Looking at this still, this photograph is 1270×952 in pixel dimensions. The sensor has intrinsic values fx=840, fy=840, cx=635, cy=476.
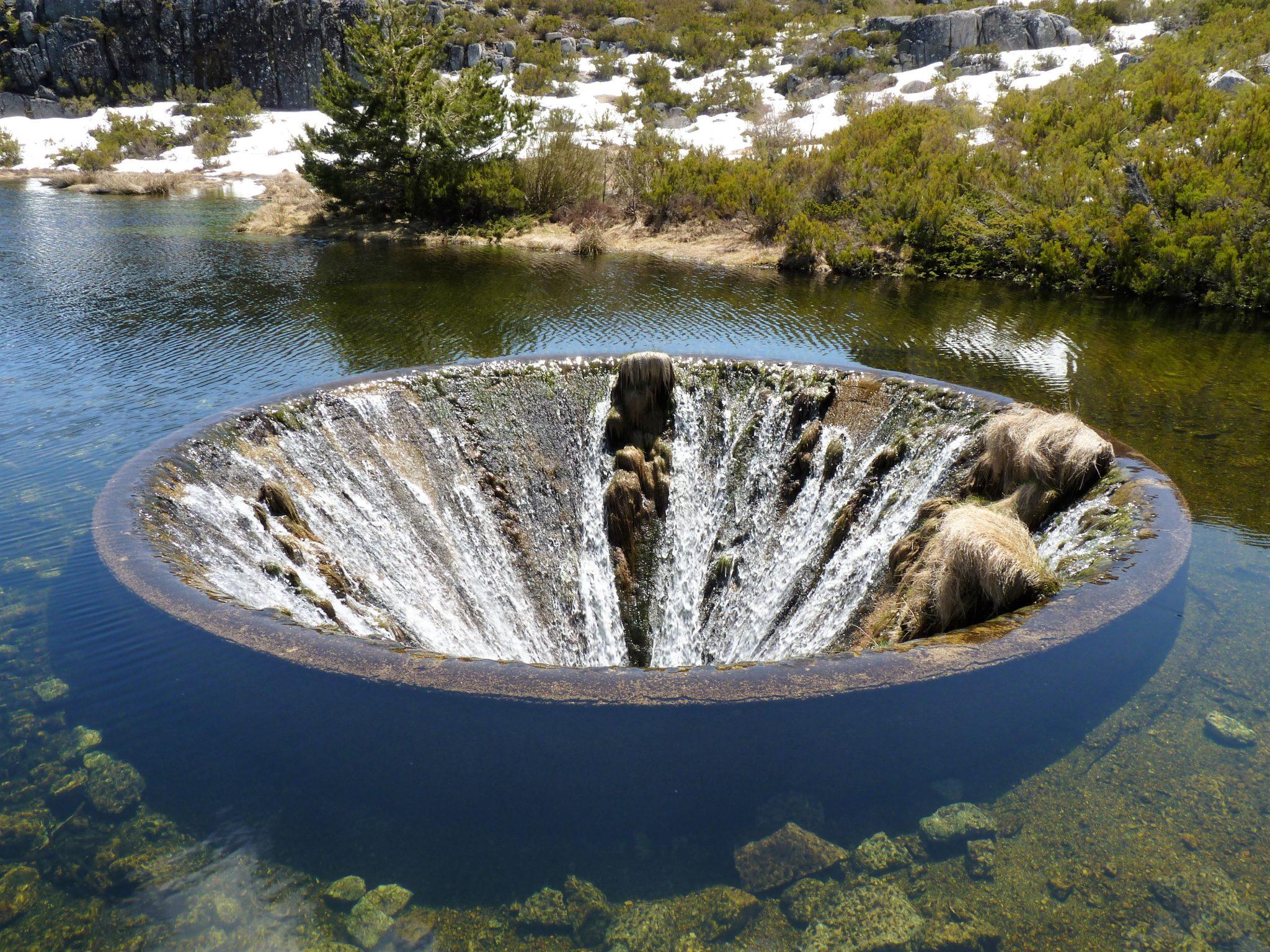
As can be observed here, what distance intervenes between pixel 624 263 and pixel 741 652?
17.9m

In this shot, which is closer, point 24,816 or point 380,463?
point 24,816

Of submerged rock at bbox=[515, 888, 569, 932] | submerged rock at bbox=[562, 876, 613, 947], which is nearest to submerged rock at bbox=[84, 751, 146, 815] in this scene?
submerged rock at bbox=[515, 888, 569, 932]

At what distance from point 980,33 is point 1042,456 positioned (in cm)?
4813

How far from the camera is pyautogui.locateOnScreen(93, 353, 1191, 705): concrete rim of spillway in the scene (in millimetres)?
4598

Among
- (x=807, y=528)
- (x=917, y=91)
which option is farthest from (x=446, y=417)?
(x=917, y=91)

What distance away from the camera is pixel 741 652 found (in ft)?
27.4

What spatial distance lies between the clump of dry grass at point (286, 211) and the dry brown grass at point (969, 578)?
27487mm

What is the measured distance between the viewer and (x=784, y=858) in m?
3.89

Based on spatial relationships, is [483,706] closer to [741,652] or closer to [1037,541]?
[741,652]

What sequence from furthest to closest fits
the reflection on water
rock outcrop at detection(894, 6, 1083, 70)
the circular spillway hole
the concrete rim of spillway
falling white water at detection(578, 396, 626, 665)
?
rock outcrop at detection(894, 6, 1083, 70) < falling white water at detection(578, 396, 626, 665) < the circular spillway hole < the concrete rim of spillway < the reflection on water

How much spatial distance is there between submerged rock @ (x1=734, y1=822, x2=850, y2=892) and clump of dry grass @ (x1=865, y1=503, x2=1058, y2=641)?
2.55 metres

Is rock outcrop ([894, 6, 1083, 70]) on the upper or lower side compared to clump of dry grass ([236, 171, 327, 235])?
upper

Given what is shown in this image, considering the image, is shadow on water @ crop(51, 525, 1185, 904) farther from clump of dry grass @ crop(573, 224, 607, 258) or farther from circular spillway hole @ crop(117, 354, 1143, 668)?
clump of dry grass @ crop(573, 224, 607, 258)

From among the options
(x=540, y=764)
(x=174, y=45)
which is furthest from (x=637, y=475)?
(x=174, y=45)
